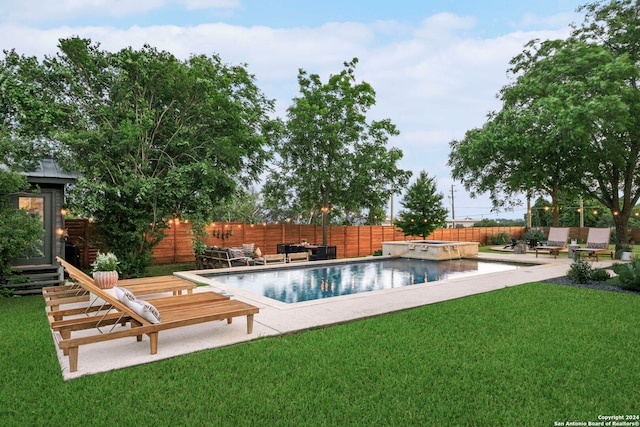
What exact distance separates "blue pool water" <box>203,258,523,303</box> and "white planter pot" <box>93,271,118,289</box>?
131 inches

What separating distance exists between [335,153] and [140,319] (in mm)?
16511

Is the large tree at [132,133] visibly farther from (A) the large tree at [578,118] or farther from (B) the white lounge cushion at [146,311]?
(A) the large tree at [578,118]

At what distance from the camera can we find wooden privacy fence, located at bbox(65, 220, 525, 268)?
43.7 feet

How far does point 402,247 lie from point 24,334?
1493cm

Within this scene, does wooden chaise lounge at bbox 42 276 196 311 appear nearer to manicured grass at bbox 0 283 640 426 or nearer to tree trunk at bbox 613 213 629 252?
manicured grass at bbox 0 283 640 426

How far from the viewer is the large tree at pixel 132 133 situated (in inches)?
A: 364

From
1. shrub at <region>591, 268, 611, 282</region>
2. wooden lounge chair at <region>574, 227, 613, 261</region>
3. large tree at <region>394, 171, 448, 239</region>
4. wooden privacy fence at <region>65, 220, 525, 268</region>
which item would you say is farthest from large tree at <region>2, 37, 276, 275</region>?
wooden lounge chair at <region>574, 227, 613, 261</region>

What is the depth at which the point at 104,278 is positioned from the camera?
22.7ft

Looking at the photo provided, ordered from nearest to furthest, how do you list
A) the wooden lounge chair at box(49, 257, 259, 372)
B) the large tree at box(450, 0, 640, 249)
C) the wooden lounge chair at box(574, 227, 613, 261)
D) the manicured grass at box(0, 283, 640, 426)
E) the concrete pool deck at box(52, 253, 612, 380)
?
1. the manicured grass at box(0, 283, 640, 426)
2. the wooden lounge chair at box(49, 257, 259, 372)
3. the concrete pool deck at box(52, 253, 612, 380)
4. the large tree at box(450, 0, 640, 249)
5. the wooden lounge chair at box(574, 227, 613, 261)

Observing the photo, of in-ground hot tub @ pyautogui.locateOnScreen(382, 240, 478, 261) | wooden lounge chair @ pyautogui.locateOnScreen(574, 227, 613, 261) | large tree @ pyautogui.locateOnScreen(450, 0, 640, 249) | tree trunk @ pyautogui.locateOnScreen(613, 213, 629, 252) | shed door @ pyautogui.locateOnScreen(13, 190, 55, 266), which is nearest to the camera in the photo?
shed door @ pyautogui.locateOnScreen(13, 190, 55, 266)

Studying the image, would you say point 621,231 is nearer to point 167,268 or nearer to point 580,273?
point 580,273

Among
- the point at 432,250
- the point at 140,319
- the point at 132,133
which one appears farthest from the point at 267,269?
the point at 140,319

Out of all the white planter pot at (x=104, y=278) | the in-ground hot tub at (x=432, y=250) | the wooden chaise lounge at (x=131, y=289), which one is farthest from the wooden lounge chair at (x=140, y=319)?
the in-ground hot tub at (x=432, y=250)

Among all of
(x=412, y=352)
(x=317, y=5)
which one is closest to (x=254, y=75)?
(x=317, y=5)
